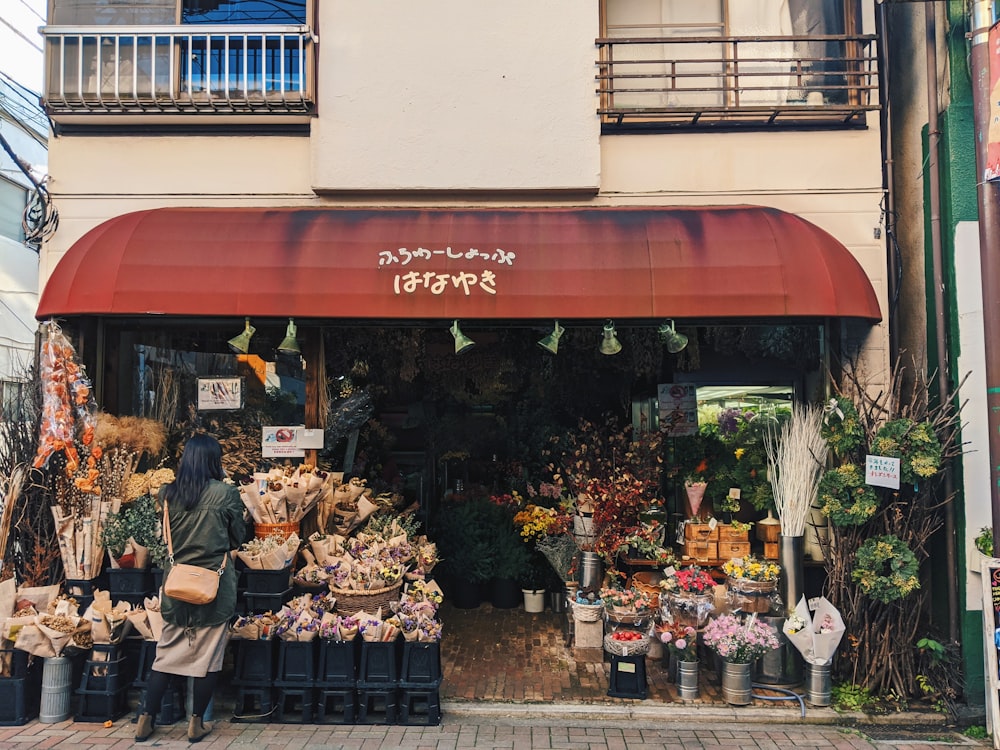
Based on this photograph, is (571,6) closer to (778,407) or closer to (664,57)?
(664,57)

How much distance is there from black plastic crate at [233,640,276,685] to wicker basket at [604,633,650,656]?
274 centimetres

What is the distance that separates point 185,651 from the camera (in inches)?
196

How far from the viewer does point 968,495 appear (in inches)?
227

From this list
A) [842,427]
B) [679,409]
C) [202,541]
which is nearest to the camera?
[202,541]

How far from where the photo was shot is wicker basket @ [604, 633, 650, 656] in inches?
226

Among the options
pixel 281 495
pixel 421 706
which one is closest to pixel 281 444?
pixel 281 495

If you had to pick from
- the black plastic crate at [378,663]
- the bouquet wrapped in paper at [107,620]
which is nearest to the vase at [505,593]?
the black plastic crate at [378,663]

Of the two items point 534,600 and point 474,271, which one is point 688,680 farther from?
point 474,271

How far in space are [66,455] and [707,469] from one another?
6196mm

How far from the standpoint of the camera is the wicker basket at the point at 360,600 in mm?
5723

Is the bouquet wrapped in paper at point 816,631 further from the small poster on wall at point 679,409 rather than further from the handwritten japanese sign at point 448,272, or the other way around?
the handwritten japanese sign at point 448,272

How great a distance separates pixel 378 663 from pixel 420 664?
1.08 feet

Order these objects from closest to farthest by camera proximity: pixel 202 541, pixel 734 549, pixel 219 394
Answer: pixel 202 541 < pixel 734 549 < pixel 219 394

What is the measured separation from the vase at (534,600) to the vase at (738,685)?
110 inches
